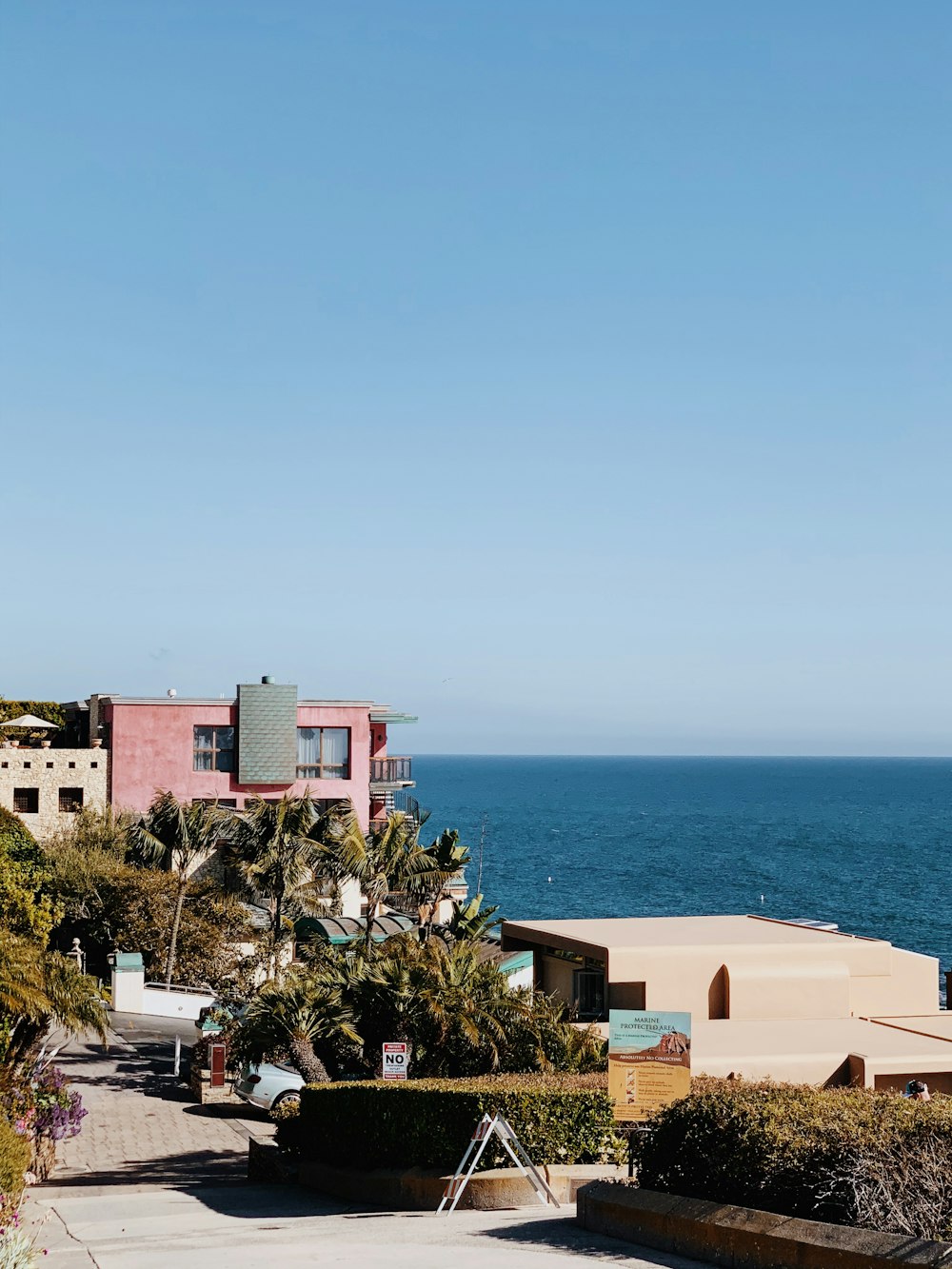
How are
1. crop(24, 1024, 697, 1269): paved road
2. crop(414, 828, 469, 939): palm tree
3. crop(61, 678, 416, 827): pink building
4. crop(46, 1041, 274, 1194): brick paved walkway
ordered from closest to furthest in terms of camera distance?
crop(24, 1024, 697, 1269): paved road < crop(46, 1041, 274, 1194): brick paved walkway < crop(414, 828, 469, 939): palm tree < crop(61, 678, 416, 827): pink building

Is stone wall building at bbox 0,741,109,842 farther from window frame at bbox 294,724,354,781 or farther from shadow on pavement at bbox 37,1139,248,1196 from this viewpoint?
shadow on pavement at bbox 37,1139,248,1196

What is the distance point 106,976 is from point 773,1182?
101ft

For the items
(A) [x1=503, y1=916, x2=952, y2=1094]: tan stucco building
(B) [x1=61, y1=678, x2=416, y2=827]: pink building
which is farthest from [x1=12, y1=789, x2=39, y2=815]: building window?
(A) [x1=503, y1=916, x2=952, y2=1094]: tan stucco building

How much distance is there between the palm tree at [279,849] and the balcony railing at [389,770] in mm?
16427

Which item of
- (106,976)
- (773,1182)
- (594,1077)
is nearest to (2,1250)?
(773,1182)

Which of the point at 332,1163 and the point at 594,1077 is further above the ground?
the point at 594,1077

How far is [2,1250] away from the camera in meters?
9.08

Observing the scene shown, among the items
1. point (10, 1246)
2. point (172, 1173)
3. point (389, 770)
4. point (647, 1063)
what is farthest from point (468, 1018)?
point (389, 770)

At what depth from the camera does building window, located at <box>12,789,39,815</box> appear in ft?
161

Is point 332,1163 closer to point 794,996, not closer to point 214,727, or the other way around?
point 794,996

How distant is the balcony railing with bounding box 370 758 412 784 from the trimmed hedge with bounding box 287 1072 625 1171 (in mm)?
36118

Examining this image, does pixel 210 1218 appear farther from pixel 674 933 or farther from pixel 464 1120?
pixel 674 933

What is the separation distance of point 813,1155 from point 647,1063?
356 centimetres

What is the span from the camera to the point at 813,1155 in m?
11.4
